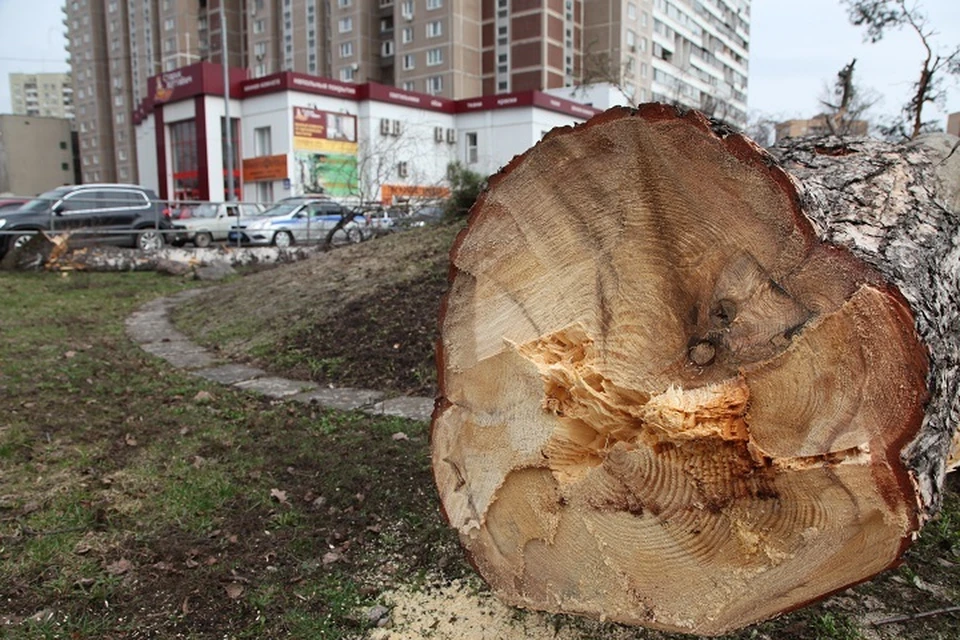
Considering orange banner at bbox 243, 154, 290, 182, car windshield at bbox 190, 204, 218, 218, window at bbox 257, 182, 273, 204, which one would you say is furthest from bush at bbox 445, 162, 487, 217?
window at bbox 257, 182, 273, 204

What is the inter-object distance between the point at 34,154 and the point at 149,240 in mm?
52614

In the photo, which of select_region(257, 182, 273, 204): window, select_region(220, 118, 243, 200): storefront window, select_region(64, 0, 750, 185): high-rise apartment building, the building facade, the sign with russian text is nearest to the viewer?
the sign with russian text

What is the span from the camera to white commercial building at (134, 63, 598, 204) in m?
29.6

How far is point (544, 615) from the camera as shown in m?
2.11

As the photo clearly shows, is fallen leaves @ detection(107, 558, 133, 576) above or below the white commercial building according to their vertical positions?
below

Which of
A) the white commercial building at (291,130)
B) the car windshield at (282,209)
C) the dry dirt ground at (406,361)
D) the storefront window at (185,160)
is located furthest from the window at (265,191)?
the dry dirt ground at (406,361)

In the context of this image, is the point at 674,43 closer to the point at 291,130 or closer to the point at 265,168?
the point at 291,130

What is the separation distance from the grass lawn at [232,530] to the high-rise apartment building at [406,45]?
4064cm

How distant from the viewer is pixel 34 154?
54938 millimetres

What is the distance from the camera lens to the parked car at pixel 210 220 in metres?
16.1

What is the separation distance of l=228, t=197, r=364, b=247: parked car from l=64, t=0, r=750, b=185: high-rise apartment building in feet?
90.8

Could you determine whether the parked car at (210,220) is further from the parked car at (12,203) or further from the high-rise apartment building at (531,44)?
the high-rise apartment building at (531,44)

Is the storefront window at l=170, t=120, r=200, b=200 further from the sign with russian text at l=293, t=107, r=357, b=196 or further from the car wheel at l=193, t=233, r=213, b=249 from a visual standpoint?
the car wheel at l=193, t=233, r=213, b=249

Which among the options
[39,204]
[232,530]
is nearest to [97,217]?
[39,204]
